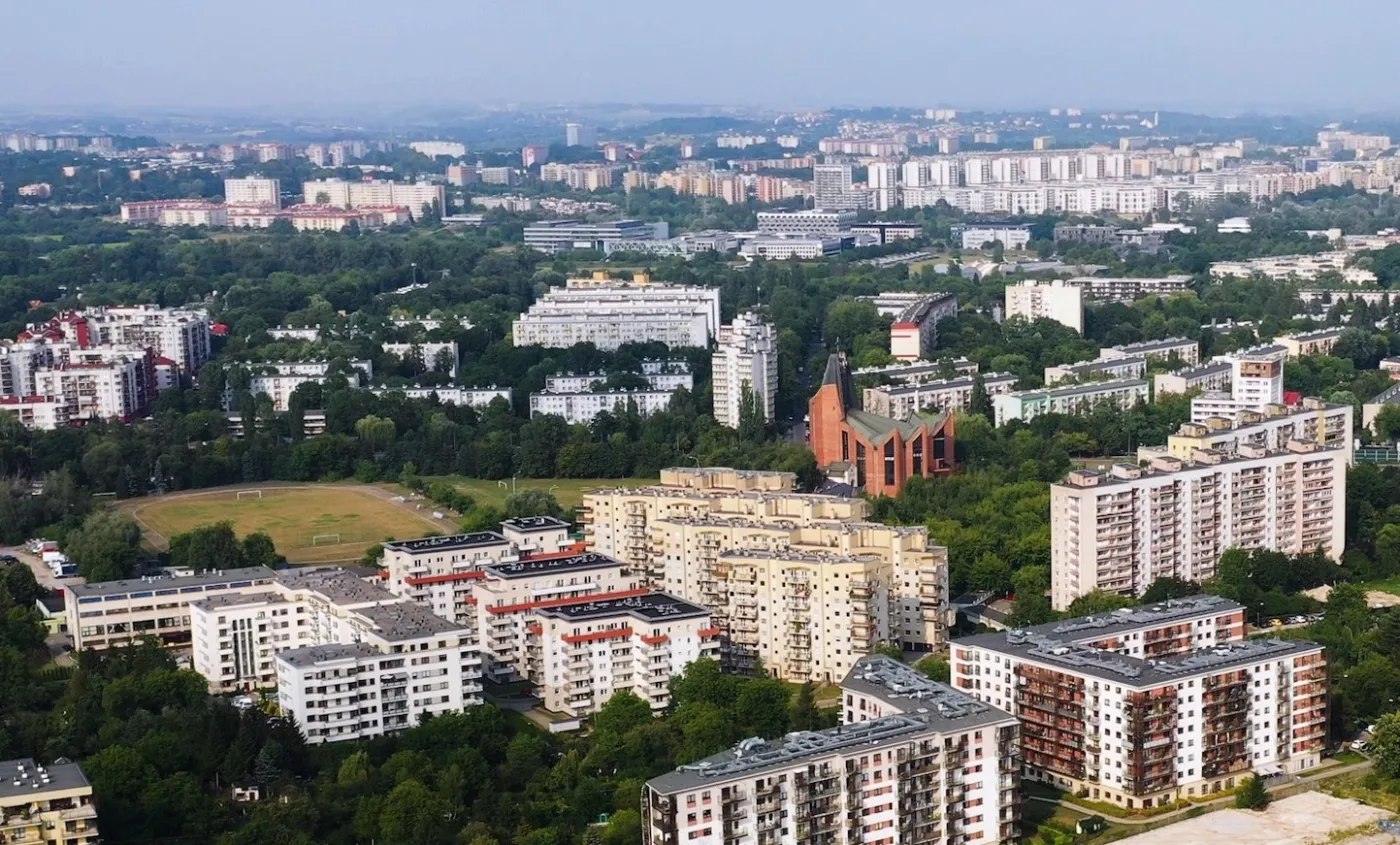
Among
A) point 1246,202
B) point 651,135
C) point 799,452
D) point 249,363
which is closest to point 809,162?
point 1246,202

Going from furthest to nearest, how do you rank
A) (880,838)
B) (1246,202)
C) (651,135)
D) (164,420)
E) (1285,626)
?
(651,135), (1246,202), (164,420), (1285,626), (880,838)

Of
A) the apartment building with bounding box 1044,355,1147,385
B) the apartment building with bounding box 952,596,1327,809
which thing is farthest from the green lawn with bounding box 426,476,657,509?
the apartment building with bounding box 952,596,1327,809

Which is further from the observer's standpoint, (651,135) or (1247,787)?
(651,135)

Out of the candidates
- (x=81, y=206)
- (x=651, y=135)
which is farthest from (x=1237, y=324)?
(x=651, y=135)

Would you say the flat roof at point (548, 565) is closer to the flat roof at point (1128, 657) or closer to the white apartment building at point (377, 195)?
the flat roof at point (1128, 657)

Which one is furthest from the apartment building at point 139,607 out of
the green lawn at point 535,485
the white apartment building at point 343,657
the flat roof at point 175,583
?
the green lawn at point 535,485

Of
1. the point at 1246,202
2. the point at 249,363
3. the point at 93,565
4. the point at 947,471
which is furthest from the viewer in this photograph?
the point at 1246,202

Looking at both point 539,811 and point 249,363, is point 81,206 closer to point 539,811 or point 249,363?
point 249,363
